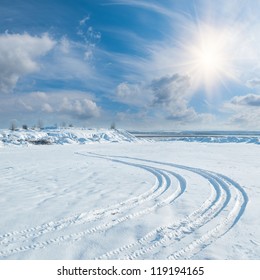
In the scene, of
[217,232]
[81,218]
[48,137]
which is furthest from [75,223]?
[48,137]

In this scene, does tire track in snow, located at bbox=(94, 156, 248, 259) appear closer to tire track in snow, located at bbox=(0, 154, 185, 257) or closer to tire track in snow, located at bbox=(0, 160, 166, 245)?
tire track in snow, located at bbox=(0, 154, 185, 257)

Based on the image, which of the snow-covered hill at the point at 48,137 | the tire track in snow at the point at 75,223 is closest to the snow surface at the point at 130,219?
the tire track in snow at the point at 75,223

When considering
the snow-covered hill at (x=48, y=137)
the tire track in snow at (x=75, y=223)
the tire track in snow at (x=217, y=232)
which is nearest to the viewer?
the tire track in snow at (x=217, y=232)

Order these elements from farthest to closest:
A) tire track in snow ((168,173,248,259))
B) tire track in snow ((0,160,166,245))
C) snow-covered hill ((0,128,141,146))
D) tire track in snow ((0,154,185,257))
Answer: snow-covered hill ((0,128,141,146)), tire track in snow ((0,160,166,245)), tire track in snow ((0,154,185,257)), tire track in snow ((168,173,248,259))

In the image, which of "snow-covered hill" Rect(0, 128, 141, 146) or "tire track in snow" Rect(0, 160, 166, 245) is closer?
"tire track in snow" Rect(0, 160, 166, 245)

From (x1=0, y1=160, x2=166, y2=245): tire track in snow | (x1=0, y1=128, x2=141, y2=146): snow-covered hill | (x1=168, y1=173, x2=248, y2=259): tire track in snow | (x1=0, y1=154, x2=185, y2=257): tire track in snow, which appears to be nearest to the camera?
(x1=168, y1=173, x2=248, y2=259): tire track in snow

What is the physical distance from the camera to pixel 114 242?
468 centimetres

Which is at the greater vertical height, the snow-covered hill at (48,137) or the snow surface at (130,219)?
the snow-covered hill at (48,137)

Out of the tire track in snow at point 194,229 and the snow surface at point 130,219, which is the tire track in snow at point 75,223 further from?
the tire track in snow at point 194,229

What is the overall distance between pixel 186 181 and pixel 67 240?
6264 millimetres

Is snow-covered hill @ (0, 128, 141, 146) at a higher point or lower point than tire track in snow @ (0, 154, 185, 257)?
higher

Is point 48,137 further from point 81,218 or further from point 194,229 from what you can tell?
point 194,229

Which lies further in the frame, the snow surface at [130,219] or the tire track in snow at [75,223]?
the tire track in snow at [75,223]

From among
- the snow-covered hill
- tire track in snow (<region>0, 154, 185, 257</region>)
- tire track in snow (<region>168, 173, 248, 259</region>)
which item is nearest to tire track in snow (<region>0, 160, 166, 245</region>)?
tire track in snow (<region>0, 154, 185, 257</region>)
